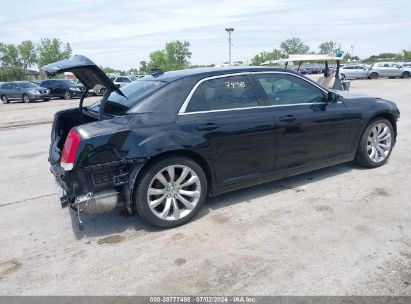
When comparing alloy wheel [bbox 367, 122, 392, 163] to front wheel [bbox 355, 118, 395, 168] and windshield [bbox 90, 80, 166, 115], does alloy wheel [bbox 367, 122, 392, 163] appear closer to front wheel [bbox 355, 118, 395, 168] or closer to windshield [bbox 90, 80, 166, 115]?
front wheel [bbox 355, 118, 395, 168]

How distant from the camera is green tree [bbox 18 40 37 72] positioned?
75438 mm

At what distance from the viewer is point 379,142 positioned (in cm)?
546

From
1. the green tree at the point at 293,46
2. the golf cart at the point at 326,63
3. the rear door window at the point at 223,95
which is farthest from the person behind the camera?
the green tree at the point at 293,46

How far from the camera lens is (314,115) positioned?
462 cm

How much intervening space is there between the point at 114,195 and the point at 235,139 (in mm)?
1446

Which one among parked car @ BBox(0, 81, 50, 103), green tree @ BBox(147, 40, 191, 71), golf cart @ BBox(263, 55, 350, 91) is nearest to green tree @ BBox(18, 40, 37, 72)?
green tree @ BBox(147, 40, 191, 71)

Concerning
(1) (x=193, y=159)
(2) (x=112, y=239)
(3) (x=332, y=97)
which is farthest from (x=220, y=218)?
(3) (x=332, y=97)

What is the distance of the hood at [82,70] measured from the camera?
3465mm

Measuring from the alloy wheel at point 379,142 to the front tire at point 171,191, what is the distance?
2.89m

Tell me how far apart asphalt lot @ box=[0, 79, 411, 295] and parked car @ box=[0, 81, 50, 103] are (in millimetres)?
22629

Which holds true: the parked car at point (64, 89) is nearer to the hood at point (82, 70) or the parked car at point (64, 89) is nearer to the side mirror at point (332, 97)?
the hood at point (82, 70)

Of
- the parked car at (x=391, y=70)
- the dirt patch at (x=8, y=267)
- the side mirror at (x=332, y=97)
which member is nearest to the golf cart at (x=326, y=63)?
the side mirror at (x=332, y=97)

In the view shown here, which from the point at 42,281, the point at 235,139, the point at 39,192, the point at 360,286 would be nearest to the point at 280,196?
the point at 235,139

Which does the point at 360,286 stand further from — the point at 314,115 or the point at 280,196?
the point at 314,115
